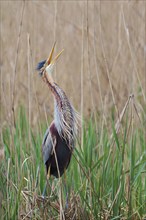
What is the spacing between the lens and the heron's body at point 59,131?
2.43 metres

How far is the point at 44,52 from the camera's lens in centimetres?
498

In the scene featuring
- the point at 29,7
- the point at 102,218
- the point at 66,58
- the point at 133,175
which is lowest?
the point at 102,218

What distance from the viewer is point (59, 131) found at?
8.05 feet

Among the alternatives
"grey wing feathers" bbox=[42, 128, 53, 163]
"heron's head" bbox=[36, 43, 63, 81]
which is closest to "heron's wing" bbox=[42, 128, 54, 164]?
"grey wing feathers" bbox=[42, 128, 53, 163]

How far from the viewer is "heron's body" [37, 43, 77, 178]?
2434 mm

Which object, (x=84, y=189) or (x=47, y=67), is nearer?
(x=47, y=67)

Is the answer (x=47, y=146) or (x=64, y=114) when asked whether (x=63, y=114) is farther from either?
(x=47, y=146)

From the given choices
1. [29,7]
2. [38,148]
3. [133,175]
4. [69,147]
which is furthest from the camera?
[29,7]

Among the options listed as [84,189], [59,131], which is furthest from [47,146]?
[84,189]

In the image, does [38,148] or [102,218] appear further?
[38,148]

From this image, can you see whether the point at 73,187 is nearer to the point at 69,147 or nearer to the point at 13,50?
the point at 69,147

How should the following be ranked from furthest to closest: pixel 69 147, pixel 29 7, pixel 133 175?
pixel 29 7
pixel 133 175
pixel 69 147

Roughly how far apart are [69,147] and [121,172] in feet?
0.98

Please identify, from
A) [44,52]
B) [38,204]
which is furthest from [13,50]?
[38,204]
